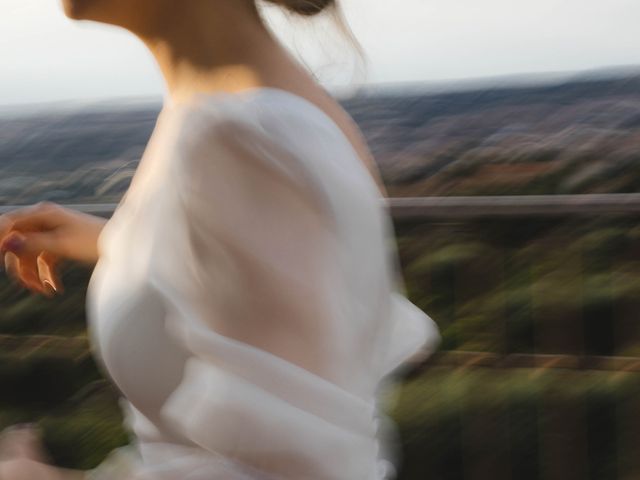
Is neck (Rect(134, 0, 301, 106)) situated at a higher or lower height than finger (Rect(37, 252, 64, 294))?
higher

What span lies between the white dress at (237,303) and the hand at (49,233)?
28 centimetres

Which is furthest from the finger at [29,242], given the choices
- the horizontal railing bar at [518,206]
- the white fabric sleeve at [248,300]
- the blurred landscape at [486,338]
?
the horizontal railing bar at [518,206]

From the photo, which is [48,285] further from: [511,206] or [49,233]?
[511,206]

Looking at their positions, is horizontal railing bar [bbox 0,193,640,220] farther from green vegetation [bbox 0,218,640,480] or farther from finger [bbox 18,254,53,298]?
finger [bbox 18,254,53,298]

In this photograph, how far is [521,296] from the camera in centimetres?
272

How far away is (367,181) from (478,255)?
1673 mm

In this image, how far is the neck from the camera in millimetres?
982

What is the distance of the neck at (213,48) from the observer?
3.22 feet

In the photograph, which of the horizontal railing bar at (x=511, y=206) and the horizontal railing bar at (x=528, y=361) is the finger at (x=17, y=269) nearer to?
the horizontal railing bar at (x=511, y=206)

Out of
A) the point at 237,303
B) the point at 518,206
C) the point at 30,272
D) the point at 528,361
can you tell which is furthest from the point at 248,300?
the point at 528,361

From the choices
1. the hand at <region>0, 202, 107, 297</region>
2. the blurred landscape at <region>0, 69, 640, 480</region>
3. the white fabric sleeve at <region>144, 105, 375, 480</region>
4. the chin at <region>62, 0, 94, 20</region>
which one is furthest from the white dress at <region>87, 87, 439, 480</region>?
the blurred landscape at <region>0, 69, 640, 480</region>

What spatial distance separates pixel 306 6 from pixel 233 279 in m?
0.37

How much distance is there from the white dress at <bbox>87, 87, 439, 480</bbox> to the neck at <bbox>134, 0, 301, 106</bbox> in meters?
0.03

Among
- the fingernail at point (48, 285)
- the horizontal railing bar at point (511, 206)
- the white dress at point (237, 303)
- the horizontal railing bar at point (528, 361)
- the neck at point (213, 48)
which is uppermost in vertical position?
the neck at point (213, 48)
